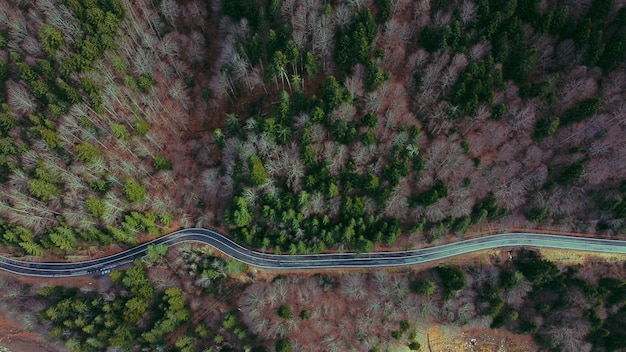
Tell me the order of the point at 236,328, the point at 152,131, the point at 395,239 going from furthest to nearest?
the point at 152,131, the point at 395,239, the point at 236,328

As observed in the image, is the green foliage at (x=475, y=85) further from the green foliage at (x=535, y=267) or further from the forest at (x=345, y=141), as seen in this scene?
the green foliage at (x=535, y=267)

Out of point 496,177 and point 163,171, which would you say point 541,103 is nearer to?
point 496,177

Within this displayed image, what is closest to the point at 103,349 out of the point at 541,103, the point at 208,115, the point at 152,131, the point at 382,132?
the point at 152,131

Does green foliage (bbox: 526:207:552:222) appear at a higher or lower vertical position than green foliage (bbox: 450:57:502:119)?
lower

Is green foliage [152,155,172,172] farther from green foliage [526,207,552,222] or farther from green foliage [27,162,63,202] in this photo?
green foliage [526,207,552,222]

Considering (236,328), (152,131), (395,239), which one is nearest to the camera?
(236,328)

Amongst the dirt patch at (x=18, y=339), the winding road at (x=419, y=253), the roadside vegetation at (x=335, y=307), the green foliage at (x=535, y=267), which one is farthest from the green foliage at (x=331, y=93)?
the dirt patch at (x=18, y=339)

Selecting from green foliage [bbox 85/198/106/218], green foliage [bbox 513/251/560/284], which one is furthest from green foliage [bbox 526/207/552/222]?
green foliage [bbox 85/198/106/218]
